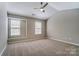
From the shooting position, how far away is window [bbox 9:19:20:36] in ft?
6.09

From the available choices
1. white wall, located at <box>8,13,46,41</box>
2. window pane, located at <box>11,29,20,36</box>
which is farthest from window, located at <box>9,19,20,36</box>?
white wall, located at <box>8,13,46,41</box>

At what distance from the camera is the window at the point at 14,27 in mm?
1856

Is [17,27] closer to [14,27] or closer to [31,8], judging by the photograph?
[14,27]

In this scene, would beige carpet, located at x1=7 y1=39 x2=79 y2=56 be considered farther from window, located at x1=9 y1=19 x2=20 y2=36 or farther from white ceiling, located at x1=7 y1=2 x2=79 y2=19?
white ceiling, located at x1=7 y1=2 x2=79 y2=19

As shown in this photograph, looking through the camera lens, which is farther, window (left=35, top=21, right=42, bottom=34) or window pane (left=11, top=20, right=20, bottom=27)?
window (left=35, top=21, right=42, bottom=34)

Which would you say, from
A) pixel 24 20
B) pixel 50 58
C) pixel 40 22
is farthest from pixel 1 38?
pixel 50 58

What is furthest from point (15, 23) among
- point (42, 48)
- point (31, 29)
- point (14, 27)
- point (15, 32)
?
point (42, 48)

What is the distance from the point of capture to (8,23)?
1.85 m

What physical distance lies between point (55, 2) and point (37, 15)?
569 mm

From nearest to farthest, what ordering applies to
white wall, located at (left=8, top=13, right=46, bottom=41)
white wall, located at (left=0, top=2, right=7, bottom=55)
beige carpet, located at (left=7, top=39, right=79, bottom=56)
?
white wall, located at (left=0, top=2, right=7, bottom=55)
white wall, located at (left=8, top=13, right=46, bottom=41)
beige carpet, located at (left=7, top=39, right=79, bottom=56)

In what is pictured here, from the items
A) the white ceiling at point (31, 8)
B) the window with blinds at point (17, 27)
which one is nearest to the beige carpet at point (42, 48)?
the window with blinds at point (17, 27)

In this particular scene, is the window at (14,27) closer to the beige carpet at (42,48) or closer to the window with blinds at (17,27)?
the window with blinds at (17,27)

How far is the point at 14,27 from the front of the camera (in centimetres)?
188

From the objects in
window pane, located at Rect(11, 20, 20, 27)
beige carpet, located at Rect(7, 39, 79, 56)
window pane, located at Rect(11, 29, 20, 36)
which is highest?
window pane, located at Rect(11, 20, 20, 27)
